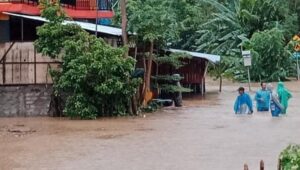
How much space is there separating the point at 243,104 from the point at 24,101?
22.7ft

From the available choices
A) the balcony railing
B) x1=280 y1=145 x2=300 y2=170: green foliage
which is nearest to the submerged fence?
the balcony railing

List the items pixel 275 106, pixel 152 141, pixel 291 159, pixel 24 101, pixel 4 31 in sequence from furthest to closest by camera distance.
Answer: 1. pixel 4 31
2. pixel 24 101
3. pixel 275 106
4. pixel 152 141
5. pixel 291 159

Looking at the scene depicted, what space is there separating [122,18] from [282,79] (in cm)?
2024

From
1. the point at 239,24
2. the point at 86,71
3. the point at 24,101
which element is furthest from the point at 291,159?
the point at 239,24

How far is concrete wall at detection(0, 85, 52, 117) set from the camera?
2111 centimetres

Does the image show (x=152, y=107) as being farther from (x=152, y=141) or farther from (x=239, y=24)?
(x=239, y=24)

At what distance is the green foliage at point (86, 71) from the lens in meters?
20.1

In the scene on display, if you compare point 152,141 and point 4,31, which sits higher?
point 4,31

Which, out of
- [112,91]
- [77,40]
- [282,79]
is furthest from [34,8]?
[282,79]

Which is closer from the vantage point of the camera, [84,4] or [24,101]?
[24,101]

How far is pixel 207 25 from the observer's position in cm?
4731

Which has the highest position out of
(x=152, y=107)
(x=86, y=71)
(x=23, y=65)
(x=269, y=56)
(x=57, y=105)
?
(x=269, y=56)

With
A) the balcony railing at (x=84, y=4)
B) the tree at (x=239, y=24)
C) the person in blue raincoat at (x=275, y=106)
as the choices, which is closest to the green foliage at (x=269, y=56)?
the tree at (x=239, y=24)

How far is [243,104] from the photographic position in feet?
69.2
